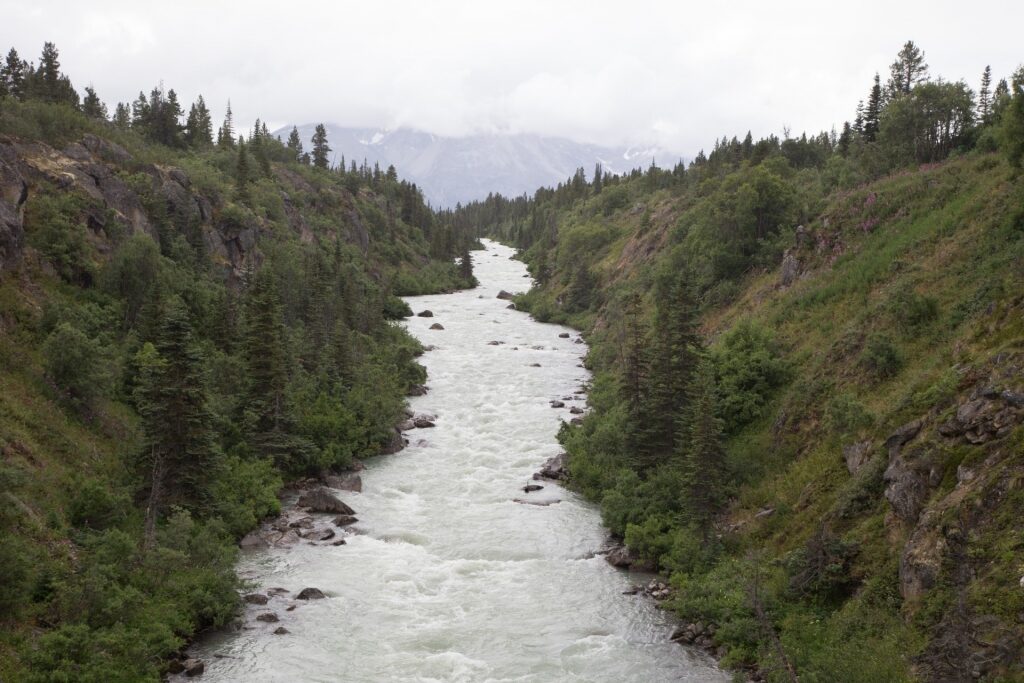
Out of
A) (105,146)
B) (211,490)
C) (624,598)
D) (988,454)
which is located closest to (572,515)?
(624,598)

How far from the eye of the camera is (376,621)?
27562 millimetres

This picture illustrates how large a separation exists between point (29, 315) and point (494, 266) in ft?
463

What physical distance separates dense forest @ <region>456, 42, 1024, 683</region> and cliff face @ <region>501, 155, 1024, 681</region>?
0.31ft

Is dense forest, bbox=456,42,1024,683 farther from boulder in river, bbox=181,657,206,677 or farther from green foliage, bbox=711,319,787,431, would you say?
boulder in river, bbox=181,657,206,677

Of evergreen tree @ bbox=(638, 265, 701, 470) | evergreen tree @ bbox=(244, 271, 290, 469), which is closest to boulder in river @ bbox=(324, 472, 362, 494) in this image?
evergreen tree @ bbox=(244, 271, 290, 469)

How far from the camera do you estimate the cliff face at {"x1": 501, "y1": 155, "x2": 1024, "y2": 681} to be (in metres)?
19.3

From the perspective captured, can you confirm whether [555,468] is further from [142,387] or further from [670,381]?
[142,387]

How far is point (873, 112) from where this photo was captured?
84.8 m

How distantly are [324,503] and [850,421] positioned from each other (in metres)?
25.6

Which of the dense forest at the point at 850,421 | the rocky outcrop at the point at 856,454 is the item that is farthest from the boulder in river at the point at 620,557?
the rocky outcrop at the point at 856,454

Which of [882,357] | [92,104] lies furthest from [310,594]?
[92,104]

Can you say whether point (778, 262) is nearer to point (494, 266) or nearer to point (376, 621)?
point (376, 621)

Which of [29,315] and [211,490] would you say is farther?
[29,315]

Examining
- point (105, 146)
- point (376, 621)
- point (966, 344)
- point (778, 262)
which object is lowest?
point (376, 621)
